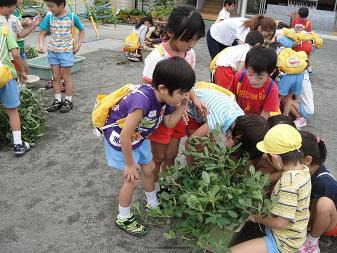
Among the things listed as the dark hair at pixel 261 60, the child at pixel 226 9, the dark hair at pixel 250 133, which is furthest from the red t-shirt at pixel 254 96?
the child at pixel 226 9

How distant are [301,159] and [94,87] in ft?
13.0

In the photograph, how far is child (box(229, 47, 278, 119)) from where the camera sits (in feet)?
8.92

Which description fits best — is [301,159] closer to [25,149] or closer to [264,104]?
[264,104]

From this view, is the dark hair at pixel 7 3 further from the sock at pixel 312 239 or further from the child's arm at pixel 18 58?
the sock at pixel 312 239

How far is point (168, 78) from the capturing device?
6.72 ft

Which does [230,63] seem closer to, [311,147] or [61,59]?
[311,147]

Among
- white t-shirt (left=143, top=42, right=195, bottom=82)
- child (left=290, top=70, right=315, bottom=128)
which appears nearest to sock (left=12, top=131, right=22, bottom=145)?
white t-shirt (left=143, top=42, right=195, bottom=82)

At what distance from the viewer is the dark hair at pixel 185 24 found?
7.72 ft

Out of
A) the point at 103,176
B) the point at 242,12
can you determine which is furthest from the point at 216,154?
the point at 242,12

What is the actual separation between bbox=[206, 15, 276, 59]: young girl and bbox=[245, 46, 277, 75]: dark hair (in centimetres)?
132

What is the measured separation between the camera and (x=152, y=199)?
260 centimetres

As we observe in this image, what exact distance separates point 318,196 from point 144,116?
1.16 m

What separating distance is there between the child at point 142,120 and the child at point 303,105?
105 inches

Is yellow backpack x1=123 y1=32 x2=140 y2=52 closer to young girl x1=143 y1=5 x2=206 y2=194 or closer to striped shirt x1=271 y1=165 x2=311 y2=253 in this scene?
young girl x1=143 y1=5 x2=206 y2=194
